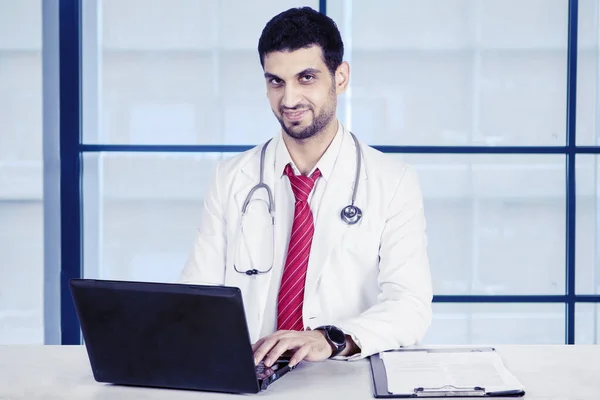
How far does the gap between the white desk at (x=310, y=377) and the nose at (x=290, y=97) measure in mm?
787

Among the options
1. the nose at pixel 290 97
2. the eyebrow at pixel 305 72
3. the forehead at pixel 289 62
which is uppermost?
the forehead at pixel 289 62

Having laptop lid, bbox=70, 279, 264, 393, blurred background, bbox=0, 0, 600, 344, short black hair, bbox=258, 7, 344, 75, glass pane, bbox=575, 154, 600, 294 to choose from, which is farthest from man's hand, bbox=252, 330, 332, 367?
glass pane, bbox=575, 154, 600, 294

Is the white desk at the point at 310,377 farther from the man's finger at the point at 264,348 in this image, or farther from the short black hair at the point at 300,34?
the short black hair at the point at 300,34

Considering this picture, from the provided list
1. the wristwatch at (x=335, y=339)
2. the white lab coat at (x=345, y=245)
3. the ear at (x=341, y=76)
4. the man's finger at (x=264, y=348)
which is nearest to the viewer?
the man's finger at (x=264, y=348)

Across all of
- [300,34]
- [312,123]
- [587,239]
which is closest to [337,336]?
[312,123]

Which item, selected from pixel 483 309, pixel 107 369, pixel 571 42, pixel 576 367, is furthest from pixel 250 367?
pixel 571 42

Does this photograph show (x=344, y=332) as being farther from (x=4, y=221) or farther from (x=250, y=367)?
(x=4, y=221)

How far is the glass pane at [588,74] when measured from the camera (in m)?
2.84

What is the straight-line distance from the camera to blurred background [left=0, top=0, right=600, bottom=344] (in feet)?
9.27

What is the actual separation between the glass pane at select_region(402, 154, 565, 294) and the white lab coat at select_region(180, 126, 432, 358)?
34.1 inches

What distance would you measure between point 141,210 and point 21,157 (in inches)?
20.5

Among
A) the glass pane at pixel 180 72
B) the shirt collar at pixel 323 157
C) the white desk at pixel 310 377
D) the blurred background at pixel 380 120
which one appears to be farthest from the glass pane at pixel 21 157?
the white desk at pixel 310 377

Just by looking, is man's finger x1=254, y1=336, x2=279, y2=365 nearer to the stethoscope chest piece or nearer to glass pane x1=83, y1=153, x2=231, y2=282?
the stethoscope chest piece

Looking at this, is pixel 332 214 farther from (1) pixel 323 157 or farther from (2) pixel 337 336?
(2) pixel 337 336
